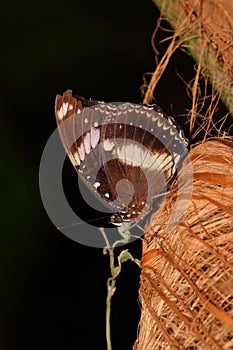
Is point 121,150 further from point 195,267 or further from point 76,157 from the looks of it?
point 195,267

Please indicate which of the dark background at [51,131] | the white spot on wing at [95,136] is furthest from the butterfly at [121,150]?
the dark background at [51,131]

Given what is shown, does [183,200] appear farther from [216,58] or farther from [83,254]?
[83,254]

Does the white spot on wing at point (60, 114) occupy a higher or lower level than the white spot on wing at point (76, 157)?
higher

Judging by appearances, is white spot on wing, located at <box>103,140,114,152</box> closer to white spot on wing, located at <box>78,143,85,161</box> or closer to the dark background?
white spot on wing, located at <box>78,143,85,161</box>

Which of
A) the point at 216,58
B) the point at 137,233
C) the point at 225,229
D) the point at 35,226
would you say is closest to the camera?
the point at 225,229

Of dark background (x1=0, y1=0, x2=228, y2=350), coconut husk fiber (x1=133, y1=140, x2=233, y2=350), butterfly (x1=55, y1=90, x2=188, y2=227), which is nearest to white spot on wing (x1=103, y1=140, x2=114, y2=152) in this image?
butterfly (x1=55, y1=90, x2=188, y2=227)

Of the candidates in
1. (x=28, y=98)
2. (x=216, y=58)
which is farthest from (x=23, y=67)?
(x=216, y=58)

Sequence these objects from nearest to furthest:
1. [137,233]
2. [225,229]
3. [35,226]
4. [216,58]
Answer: [225,229] → [137,233] → [216,58] → [35,226]

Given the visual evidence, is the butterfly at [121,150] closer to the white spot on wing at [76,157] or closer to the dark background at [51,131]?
the white spot on wing at [76,157]
